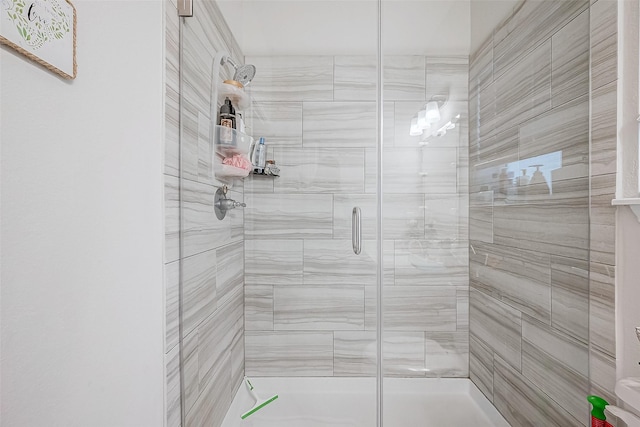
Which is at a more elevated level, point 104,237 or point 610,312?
point 104,237

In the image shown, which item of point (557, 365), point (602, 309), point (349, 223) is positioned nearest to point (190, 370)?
point (349, 223)

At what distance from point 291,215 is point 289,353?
0.50 metres

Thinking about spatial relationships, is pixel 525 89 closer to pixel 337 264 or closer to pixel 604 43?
pixel 604 43

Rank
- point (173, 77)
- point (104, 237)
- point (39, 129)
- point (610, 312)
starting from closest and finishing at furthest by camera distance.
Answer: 1. point (39, 129)
2. point (104, 237)
3. point (610, 312)
4. point (173, 77)

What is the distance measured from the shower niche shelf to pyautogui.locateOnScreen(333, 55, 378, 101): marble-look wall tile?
0.37 meters

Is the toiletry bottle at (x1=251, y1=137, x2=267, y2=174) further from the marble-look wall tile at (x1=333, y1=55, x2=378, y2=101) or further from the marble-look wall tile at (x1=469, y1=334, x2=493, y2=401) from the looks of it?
the marble-look wall tile at (x1=469, y1=334, x2=493, y2=401)

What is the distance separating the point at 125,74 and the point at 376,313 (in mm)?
1065

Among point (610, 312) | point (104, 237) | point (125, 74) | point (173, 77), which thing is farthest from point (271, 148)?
point (610, 312)

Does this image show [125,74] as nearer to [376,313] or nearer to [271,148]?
[271,148]

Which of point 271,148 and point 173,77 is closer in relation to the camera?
point 173,77

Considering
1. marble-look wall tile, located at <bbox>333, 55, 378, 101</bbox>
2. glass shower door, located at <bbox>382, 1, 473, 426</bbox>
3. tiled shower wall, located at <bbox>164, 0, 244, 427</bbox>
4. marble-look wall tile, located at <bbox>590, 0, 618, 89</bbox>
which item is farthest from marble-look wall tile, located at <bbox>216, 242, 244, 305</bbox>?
marble-look wall tile, located at <bbox>590, 0, 618, 89</bbox>

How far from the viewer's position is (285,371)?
1.29 m

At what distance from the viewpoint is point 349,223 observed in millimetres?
1269

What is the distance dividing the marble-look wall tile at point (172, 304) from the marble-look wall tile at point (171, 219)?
0.12 ft
